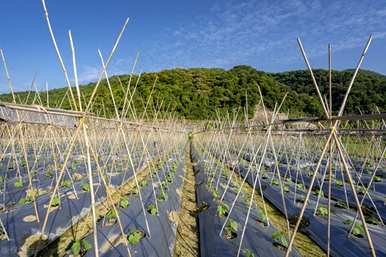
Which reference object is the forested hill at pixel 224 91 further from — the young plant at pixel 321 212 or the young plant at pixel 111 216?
the young plant at pixel 111 216

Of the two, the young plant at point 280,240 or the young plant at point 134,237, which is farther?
the young plant at point 280,240

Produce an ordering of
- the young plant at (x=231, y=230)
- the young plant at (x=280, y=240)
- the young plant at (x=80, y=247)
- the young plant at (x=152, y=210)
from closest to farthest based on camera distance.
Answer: the young plant at (x=80, y=247) → the young plant at (x=280, y=240) → the young plant at (x=231, y=230) → the young plant at (x=152, y=210)

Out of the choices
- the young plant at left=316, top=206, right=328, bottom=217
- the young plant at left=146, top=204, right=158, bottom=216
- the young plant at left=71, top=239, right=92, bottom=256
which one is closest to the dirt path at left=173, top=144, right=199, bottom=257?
the young plant at left=146, top=204, right=158, bottom=216

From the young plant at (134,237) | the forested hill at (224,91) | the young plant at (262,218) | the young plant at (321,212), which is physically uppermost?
the forested hill at (224,91)

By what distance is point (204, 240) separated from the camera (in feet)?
21.1

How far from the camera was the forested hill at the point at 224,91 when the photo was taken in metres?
40.7

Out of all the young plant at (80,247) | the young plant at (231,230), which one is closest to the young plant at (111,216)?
the young plant at (80,247)

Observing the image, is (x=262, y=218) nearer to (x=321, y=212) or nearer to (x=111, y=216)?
(x=321, y=212)

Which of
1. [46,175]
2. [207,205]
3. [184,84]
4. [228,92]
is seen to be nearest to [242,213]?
[207,205]

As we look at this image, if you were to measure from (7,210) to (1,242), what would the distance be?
2.12 m

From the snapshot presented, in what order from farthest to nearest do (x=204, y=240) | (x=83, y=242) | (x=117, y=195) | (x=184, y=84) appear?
(x=184, y=84) → (x=117, y=195) → (x=204, y=240) → (x=83, y=242)

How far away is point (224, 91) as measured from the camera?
63.6 metres

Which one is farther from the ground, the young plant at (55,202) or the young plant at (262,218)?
the young plant at (55,202)

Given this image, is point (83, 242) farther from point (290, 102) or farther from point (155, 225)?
point (290, 102)
